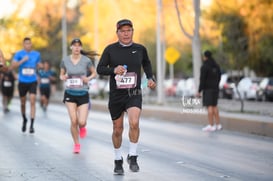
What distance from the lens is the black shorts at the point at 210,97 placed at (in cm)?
1969

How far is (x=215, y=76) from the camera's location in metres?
19.8

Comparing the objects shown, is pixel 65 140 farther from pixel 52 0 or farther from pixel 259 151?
pixel 52 0

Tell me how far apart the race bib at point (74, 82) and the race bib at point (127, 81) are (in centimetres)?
341

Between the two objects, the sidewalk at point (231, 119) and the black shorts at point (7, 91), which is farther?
the black shorts at point (7, 91)

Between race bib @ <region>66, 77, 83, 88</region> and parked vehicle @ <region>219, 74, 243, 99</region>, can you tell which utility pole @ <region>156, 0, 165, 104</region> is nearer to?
parked vehicle @ <region>219, 74, 243, 99</region>

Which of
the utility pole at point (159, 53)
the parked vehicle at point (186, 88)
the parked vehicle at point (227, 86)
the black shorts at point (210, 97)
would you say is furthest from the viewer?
the parked vehicle at point (186, 88)

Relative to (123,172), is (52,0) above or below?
above

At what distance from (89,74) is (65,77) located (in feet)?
3.10

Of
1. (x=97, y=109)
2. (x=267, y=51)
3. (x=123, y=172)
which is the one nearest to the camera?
(x=123, y=172)

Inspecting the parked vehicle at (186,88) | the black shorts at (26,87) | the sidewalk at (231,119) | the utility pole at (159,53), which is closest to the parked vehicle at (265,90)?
the parked vehicle at (186,88)

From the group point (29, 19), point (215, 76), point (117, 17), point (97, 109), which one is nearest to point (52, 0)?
point (29, 19)

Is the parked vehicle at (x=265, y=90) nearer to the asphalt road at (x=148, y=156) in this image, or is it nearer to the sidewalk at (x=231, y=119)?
the sidewalk at (x=231, y=119)

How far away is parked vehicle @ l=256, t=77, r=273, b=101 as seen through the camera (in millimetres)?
43062

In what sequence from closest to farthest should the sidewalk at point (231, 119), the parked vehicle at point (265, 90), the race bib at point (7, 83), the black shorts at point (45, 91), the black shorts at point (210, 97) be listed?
1. the sidewalk at point (231, 119)
2. the black shorts at point (210, 97)
3. the race bib at point (7, 83)
4. the black shorts at point (45, 91)
5. the parked vehicle at point (265, 90)
